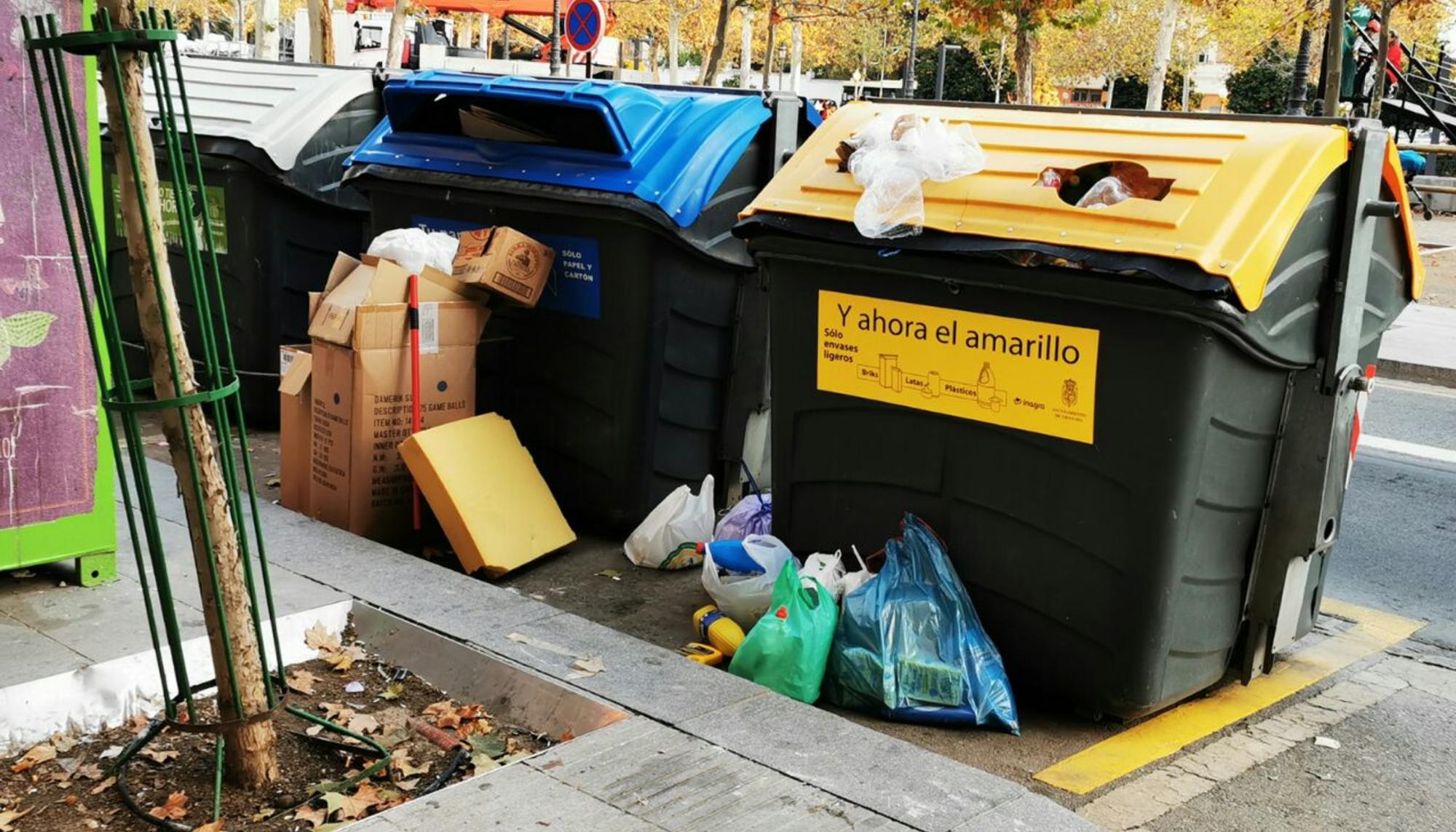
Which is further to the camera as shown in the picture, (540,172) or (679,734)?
(540,172)

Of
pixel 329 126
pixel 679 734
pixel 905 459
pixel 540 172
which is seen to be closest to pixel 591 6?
pixel 329 126

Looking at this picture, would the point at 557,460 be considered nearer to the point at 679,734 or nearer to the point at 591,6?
the point at 679,734

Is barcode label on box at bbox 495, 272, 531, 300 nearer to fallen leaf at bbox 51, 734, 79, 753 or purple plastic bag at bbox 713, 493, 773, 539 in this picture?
purple plastic bag at bbox 713, 493, 773, 539

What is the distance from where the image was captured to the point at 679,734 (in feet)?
10.8

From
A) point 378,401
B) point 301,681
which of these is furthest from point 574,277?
point 301,681

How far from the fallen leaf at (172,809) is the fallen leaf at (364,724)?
0.44 metres

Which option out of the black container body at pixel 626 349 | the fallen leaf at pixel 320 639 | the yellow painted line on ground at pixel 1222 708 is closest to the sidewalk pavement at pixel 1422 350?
the yellow painted line on ground at pixel 1222 708

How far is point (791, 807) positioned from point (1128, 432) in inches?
51.2

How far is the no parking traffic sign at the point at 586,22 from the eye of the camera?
14375 mm

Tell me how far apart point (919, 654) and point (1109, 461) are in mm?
709

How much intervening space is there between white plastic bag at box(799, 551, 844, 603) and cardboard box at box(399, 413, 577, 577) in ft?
3.81

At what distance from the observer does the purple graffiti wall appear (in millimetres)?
3734

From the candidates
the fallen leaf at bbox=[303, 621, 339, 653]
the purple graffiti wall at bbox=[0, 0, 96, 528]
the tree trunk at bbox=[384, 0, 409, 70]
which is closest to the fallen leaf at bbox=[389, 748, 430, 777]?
the fallen leaf at bbox=[303, 621, 339, 653]

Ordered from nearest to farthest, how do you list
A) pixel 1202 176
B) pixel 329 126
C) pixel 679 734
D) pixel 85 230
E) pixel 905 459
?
pixel 85 230 < pixel 679 734 < pixel 1202 176 < pixel 905 459 < pixel 329 126
